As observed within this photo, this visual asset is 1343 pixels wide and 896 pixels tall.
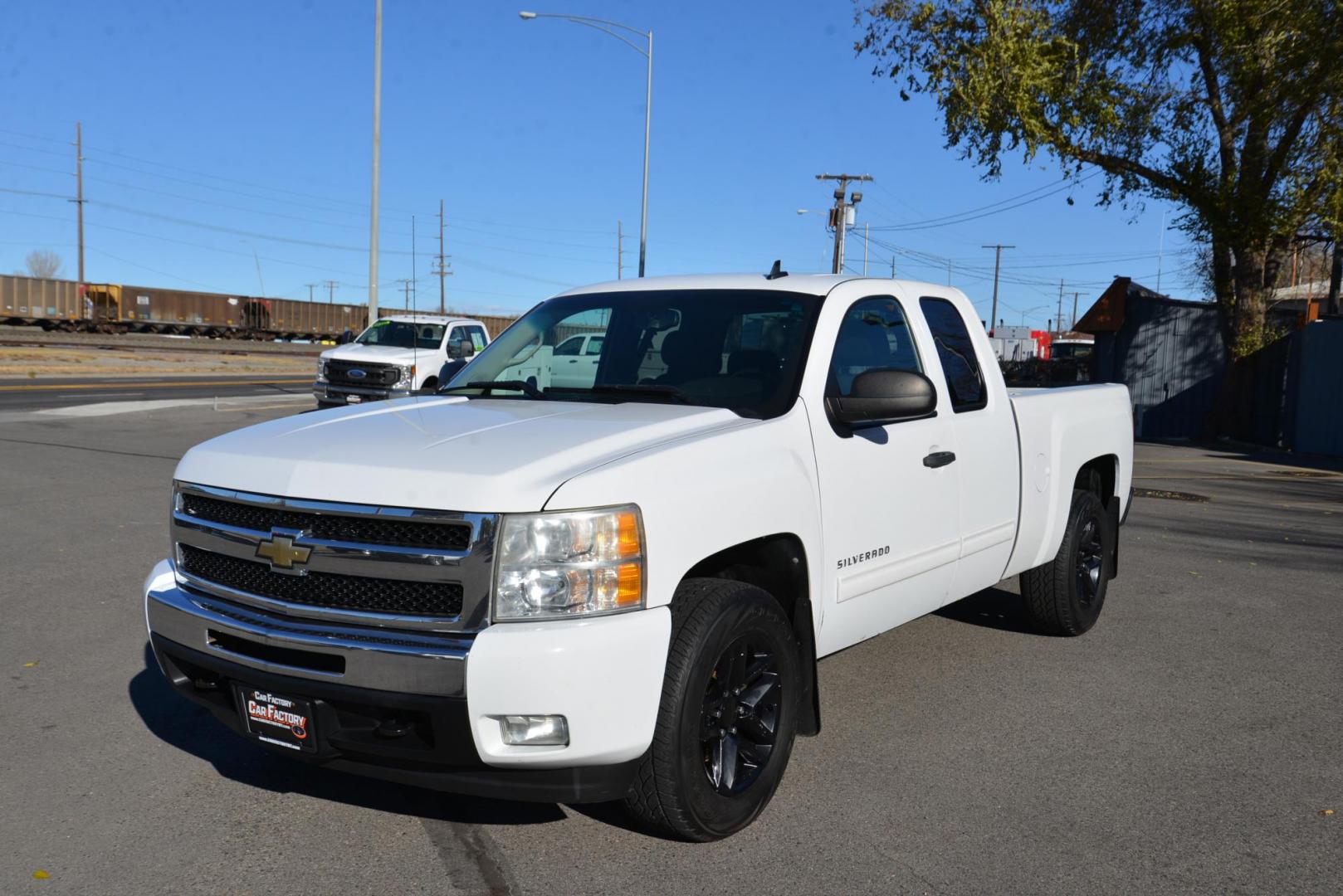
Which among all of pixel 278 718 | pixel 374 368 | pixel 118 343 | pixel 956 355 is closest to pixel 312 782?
pixel 278 718

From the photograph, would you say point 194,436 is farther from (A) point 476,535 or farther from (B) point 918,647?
(A) point 476,535

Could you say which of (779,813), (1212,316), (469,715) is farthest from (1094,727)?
(1212,316)

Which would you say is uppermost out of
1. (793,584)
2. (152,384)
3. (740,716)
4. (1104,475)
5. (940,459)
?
(940,459)

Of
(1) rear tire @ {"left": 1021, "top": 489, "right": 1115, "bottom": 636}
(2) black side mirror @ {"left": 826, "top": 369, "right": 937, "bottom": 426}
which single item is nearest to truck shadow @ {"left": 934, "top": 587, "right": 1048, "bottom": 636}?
(1) rear tire @ {"left": 1021, "top": 489, "right": 1115, "bottom": 636}

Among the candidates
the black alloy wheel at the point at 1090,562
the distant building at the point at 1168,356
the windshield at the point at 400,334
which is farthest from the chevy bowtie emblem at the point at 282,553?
the distant building at the point at 1168,356

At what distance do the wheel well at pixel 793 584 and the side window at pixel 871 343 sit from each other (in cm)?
73

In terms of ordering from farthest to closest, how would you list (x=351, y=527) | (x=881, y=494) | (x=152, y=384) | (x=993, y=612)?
(x=152, y=384), (x=993, y=612), (x=881, y=494), (x=351, y=527)

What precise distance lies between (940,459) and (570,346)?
1.70 m

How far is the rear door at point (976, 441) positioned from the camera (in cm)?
525

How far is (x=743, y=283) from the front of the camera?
5.04m

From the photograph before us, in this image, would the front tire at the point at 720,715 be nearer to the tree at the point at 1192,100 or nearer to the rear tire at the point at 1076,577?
the rear tire at the point at 1076,577

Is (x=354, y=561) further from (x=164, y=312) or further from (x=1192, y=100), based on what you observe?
(x=164, y=312)

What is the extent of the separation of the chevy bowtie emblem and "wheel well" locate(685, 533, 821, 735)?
4.52ft

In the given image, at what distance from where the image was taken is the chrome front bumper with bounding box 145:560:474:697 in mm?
3234
